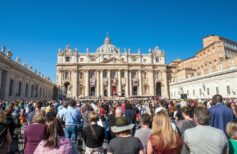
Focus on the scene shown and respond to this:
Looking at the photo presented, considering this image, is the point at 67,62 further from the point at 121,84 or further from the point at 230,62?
the point at 230,62

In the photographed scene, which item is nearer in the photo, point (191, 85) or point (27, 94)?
point (27, 94)

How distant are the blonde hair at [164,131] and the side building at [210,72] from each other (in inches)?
1006

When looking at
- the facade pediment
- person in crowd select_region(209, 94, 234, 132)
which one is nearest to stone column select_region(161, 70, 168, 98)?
the facade pediment

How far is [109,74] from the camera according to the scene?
66125 mm

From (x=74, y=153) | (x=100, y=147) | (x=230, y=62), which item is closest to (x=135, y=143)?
(x=74, y=153)

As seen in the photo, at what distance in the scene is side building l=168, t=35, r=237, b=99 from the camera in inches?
1358

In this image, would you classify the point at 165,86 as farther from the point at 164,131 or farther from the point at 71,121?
the point at 164,131

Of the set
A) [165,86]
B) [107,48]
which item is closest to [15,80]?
[165,86]

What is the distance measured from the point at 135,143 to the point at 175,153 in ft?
2.06

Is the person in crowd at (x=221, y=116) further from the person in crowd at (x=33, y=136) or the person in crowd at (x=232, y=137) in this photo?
the person in crowd at (x=33, y=136)

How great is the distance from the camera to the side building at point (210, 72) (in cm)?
3450

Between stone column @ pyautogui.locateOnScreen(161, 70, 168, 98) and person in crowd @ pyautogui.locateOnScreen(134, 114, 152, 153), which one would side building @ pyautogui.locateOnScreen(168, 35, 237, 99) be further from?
person in crowd @ pyautogui.locateOnScreen(134, 114, 152, 153)

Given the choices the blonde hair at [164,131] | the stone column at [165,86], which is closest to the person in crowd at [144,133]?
the blonde hair at [164,131]

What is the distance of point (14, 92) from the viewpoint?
104ft
